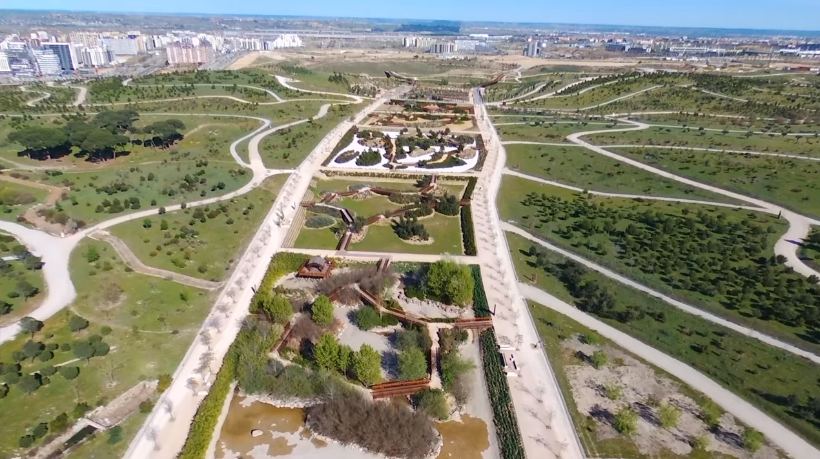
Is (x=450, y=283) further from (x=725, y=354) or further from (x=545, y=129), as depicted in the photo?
(x=545, y=129)

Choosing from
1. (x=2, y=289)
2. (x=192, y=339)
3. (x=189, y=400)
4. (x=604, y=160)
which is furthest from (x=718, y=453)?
(x=604, y=160)

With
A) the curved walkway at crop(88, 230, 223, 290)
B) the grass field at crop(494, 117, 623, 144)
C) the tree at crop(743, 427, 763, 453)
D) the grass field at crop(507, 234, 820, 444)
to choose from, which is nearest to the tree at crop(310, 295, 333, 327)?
the curved walkway at crop(88, 230, 223, 290)

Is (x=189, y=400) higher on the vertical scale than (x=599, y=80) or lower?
lower

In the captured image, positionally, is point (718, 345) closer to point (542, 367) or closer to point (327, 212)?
point (542, 367)

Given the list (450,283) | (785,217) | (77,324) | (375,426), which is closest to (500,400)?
(375,426)

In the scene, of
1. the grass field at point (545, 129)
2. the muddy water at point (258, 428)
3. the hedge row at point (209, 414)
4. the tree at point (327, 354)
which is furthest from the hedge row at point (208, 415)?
the grass field at point (545, 129)

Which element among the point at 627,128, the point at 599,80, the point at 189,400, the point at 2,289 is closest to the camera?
the point at 189,400

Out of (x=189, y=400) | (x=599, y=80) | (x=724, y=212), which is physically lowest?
(x=189, y=400)
